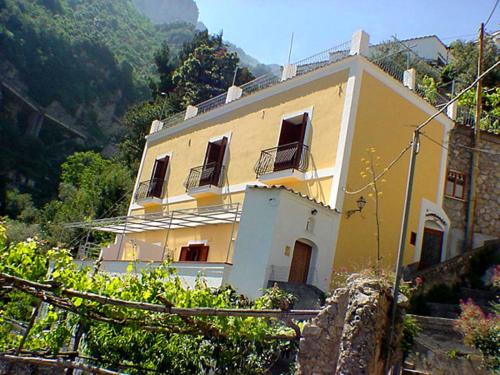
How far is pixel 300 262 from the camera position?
11875mm

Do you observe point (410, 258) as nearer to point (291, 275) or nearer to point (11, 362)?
point (291, 275)

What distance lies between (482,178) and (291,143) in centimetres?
805

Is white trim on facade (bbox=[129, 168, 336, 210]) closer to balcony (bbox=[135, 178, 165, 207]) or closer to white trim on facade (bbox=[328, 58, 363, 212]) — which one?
white trim on facade (bbox=[328, 58, 363, 212])

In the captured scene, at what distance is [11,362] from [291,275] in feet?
22.7

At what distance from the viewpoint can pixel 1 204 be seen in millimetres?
42312

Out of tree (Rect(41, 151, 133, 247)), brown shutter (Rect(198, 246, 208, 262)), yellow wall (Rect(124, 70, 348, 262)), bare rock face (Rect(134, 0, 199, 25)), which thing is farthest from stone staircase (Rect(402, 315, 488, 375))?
bare rock face (Rect(134, 0, 199, 25))

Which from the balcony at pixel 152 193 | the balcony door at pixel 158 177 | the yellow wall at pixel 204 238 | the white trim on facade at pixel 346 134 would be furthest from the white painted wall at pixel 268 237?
the balcony door at pixel 158 177

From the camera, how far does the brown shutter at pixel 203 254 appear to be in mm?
15578

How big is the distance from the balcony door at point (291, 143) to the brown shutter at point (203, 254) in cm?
369

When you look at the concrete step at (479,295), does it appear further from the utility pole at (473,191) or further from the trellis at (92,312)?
the trellis at (92,312)

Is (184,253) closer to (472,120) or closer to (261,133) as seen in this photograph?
(261,133)

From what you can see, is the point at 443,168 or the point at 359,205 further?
the point at 443,168

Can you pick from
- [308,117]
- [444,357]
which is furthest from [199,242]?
[444,357]

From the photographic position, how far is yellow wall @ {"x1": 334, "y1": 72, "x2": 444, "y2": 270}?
12.9 meters
